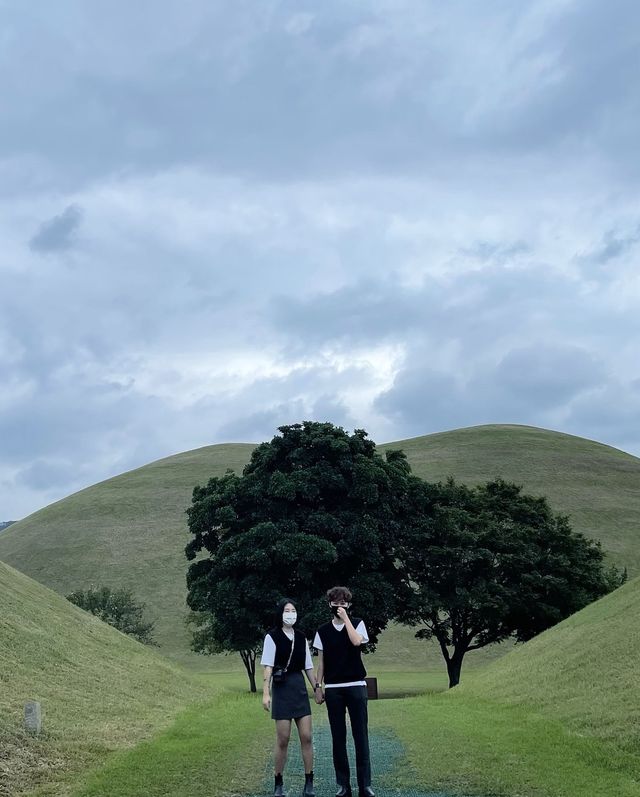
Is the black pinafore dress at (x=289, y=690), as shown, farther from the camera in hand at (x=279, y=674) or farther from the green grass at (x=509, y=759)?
the green grass at (x=509, y=759)

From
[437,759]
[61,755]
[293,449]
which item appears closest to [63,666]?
→ [61,755]

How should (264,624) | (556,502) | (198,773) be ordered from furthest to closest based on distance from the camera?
(556,502), (264,624), (198,773)

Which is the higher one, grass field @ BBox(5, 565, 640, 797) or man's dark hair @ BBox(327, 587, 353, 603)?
man's dark hair @ BBox(327, 587, 353, 603)

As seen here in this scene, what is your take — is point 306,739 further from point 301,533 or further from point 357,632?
point 301,533

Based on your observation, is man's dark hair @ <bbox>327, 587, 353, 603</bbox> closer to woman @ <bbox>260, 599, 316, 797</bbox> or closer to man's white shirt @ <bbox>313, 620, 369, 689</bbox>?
man's white shirt @ <bbox>313, 620, 369, 689</bbox>

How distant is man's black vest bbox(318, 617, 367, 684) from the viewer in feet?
41.7

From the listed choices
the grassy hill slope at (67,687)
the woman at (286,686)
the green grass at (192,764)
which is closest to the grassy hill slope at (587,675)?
the green grass at (192,764)

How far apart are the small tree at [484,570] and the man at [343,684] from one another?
4011 cm

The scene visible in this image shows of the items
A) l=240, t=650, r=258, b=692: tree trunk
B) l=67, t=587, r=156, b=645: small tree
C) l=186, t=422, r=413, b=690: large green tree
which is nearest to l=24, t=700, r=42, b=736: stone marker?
l=186, t=422, r=413, b=690: large green tree

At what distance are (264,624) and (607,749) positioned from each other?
108 ft

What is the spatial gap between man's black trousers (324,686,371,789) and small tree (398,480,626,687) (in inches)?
1577

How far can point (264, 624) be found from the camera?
1927 inches

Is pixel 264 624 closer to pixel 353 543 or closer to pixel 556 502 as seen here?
pixel 353 543

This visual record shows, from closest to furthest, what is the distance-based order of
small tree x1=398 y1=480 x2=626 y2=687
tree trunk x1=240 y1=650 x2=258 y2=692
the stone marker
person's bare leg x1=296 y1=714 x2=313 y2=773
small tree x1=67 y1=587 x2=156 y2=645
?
1. person's bare leg x1=296 y1=714 x2=313 y2=773
2. the stone marker
3. small tree x1=398 y1=480 x2=626 y2=687
4. tree trunk x1=240 y1=650 x2=258 y2=692
5. small tree x1=67 y1=587 x2=156 y2=645
